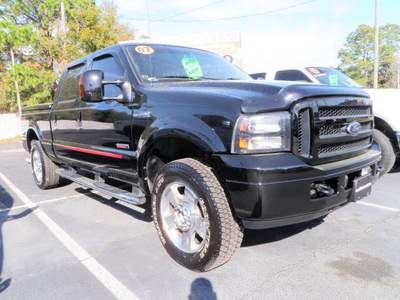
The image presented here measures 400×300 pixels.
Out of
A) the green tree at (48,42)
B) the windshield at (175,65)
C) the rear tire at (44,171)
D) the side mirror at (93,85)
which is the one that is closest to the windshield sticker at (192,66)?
the windshield at (175,65)

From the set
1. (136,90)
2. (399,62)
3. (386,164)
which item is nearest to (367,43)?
(399,62)

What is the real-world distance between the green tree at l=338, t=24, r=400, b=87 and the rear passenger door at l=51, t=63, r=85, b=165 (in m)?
48.5

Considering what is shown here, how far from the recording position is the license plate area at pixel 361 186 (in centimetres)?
235

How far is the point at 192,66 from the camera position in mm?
3408

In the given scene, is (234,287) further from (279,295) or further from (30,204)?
(30,204)

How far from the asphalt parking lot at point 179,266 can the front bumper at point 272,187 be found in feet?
1.70

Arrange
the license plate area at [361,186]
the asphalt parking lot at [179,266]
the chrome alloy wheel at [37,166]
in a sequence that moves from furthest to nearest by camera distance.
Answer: the chrome alloy wheel at [37,166] < the license plate area at [361,186] < the asphalt parking lot at [179,266]

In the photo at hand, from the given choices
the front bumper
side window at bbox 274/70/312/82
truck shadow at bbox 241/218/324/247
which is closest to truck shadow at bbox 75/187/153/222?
truck shadow at bbox 241/218/324/247

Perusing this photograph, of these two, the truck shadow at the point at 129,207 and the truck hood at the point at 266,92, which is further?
the truck shadow at the point at 129,207

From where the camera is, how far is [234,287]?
2.20 m

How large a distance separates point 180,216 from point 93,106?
180 centimetres

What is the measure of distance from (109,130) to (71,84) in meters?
1.51

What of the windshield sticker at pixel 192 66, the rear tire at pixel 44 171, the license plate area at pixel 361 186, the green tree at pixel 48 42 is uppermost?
the green tree at pixel 48 42

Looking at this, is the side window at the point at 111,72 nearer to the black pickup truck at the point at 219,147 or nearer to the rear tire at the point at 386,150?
the black pickup truck at the point at 219,147
